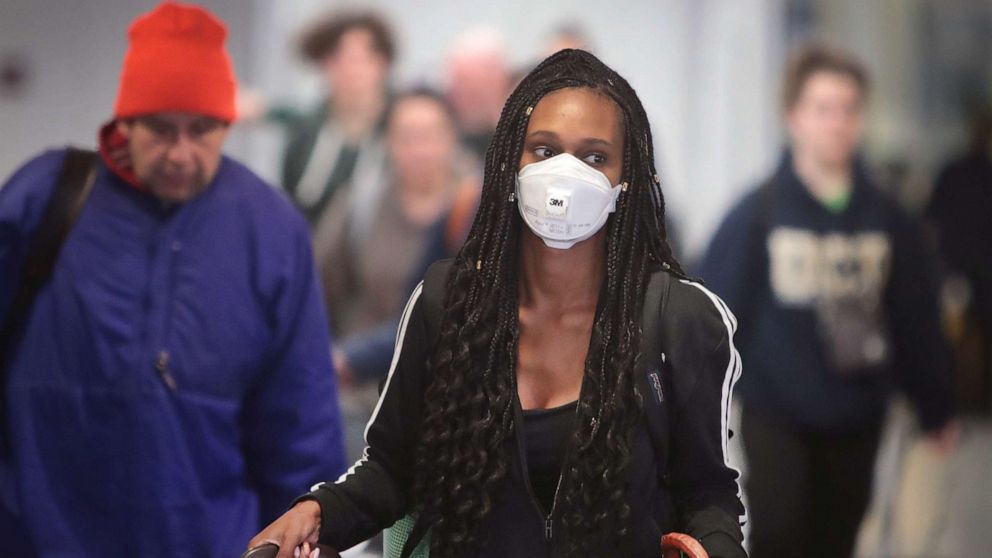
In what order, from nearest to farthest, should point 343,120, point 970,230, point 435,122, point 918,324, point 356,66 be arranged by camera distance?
point 918,324
point 435,122
point 343,120
point 356,66
point 970,230

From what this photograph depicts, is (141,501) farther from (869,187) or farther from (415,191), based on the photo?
(415,191)

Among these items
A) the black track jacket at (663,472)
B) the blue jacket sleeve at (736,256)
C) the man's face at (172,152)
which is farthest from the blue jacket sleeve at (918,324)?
the black track jacket at (663,472)

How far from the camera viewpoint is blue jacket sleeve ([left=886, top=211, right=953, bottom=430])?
192 inches

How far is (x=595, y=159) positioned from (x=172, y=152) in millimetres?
1079

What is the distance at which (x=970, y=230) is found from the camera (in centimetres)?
829

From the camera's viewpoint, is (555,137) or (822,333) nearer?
(555,137)

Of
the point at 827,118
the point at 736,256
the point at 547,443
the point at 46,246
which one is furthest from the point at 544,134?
the point at 827,118

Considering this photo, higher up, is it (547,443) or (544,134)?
(544,134)

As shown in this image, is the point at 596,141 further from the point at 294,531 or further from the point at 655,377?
the point at 294,531

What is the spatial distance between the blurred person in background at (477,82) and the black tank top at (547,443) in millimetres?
4146

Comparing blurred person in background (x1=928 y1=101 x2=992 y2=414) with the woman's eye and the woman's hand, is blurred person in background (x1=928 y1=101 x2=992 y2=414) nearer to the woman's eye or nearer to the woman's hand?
the woman's eye

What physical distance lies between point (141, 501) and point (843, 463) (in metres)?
2.51

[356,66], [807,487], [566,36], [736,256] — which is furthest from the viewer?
[566,36]

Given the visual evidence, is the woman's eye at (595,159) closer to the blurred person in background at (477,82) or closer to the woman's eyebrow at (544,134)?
the woman's eyebrow at (544,134)
